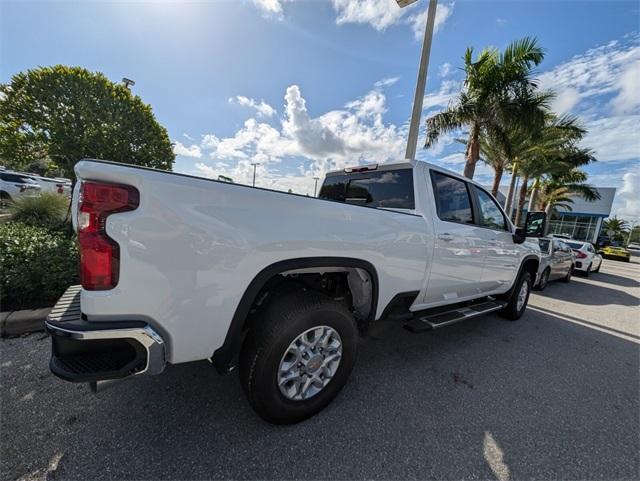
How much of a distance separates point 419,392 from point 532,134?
495 inches

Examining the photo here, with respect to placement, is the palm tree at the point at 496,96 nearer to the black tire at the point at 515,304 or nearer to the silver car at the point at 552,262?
the silver car at the point at 552,262

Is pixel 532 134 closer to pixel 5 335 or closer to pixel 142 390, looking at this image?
pixel 142 390

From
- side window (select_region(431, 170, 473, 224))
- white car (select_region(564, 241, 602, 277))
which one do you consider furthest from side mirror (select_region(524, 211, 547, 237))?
white car (select_region(564, 241, 602, 277))

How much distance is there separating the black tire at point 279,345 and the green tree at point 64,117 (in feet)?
26.6

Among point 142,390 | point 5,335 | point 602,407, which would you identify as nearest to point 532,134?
point 602,407

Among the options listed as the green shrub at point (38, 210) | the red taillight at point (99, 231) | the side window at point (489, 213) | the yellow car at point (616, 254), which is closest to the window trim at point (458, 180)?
the side window at point (489, 213)

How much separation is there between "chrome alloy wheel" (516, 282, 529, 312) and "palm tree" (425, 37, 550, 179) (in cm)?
702

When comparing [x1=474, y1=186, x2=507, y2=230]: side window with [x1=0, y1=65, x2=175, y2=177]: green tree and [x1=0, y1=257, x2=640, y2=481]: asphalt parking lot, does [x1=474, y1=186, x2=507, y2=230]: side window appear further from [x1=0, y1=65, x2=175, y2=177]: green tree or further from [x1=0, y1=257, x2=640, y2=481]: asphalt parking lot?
[x1=0, y1=65, x2=175, y2=177]: green tree

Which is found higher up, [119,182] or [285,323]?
[119,182]

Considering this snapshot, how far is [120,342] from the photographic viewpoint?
149 centimetres

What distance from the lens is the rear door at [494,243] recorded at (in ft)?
12.1

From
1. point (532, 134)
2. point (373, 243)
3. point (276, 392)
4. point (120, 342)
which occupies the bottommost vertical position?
point (276, 392)

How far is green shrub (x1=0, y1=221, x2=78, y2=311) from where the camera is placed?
10.8 feet

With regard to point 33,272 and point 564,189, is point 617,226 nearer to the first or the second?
point 564,189
